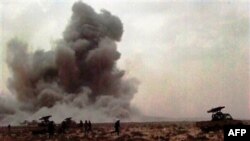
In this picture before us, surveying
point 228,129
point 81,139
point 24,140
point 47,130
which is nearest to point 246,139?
point 228,129

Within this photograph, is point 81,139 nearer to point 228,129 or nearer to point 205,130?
point 205,130

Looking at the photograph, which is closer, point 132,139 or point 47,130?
point 132,139

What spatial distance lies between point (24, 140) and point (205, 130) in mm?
21446

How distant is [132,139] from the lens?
39.2 meters

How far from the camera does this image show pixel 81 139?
40906 mm

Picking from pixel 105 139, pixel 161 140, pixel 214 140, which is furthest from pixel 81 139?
pixel 214 140

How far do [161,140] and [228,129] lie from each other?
18.6 metres

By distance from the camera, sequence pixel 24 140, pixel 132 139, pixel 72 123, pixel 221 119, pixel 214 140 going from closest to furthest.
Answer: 1. pixel 214 140
2. pixel 132 139
3. pixel 24 140
4. pixel 221 119
5. pixel 72 123

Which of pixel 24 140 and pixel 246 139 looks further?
pixel 24 140

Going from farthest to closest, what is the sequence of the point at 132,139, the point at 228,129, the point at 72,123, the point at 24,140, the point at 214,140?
the point at 72,123 < the point at 24,140 < the point at 132,139 < the point at 214,140 < the point at 228,129

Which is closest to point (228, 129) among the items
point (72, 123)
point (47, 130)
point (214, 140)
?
point (214, 140)

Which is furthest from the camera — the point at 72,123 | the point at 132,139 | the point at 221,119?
the point at 72,123

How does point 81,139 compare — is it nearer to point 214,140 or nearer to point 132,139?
point 132,139

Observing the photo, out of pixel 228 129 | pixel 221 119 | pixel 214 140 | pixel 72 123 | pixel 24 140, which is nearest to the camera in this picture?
pixel 228 129
